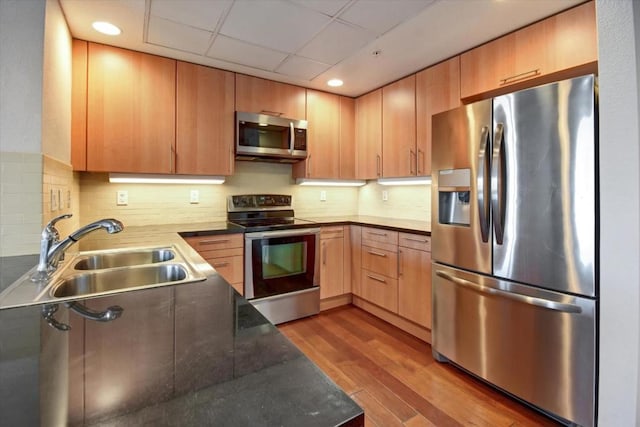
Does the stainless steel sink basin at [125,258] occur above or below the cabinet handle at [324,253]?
above

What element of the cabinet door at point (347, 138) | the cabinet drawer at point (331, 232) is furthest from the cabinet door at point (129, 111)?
the cabinet door at point (347, 138)

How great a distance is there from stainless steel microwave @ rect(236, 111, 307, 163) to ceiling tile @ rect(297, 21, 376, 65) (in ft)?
2.22

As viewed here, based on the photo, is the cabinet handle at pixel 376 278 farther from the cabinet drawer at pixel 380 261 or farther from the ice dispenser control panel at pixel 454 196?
the ice dispenser control panel at pixel 454 196

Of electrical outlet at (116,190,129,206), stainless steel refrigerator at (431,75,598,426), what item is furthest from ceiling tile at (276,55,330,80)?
electrical outlet at (116,190,129,206)

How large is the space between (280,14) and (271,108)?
3.55 feet

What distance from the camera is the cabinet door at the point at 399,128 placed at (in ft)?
9.04

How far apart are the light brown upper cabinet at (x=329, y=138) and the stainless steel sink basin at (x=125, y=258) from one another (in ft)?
6.01

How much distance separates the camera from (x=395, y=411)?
166cm

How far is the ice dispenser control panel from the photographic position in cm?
190

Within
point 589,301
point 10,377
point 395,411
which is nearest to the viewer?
point 10,377

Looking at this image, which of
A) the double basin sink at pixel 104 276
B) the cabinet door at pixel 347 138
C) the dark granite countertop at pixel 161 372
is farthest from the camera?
the cabinet door at pixel 347 138

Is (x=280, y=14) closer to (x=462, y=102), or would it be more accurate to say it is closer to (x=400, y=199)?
(x=462, y=102)

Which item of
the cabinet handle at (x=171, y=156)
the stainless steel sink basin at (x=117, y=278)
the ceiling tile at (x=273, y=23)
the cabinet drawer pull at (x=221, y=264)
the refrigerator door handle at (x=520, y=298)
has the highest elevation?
the ceiling tile at (x=273, y=23)

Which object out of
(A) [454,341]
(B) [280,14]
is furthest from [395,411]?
(B) [280,14]
